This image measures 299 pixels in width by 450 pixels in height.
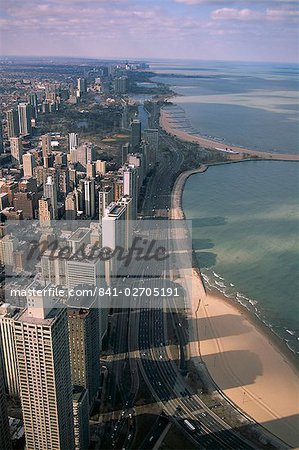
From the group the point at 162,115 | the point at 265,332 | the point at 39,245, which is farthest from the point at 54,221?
the point at 162,115

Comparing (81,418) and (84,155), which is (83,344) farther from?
(84,155)

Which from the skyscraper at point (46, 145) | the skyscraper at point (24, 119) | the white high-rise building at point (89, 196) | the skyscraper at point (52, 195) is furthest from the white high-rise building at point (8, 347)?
the skyscraper at point (24, 119)

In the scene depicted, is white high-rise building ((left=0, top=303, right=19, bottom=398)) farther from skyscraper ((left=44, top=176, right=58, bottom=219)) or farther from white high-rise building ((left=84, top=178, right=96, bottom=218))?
white high-rise building ((left=84, top=178, right=96, bottom=218))

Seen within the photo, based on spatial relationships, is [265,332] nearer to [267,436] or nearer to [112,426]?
[267,436]

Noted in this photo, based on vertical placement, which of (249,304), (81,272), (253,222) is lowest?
(249,304)

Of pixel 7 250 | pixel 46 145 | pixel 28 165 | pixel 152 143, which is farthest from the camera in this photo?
pixel 152 143

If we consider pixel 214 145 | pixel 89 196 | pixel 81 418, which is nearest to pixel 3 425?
pixel 81 418
